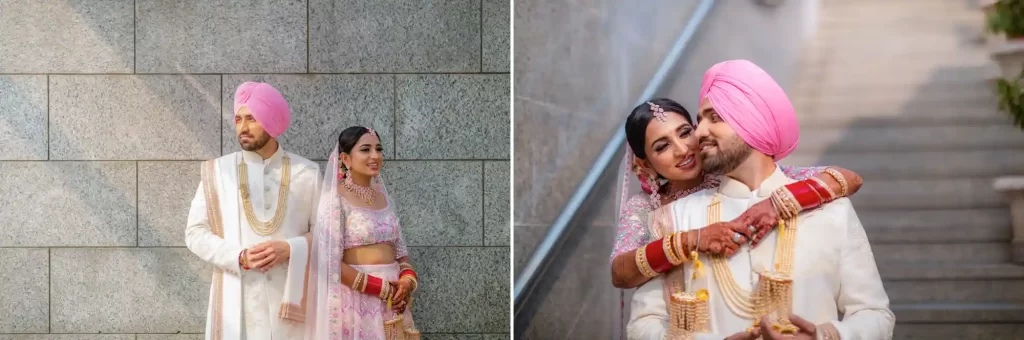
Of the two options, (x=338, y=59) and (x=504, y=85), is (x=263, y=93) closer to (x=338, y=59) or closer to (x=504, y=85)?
(x=338, y=59)

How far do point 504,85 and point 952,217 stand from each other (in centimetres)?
223

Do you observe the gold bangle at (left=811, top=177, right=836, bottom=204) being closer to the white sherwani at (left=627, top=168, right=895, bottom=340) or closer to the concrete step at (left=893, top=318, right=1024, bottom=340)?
the white sherwani at (left=627, top=168, right=895, bottom=340)

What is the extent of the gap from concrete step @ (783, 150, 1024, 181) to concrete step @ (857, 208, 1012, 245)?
0.10 m

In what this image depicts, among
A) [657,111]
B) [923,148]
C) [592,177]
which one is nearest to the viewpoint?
[657,111]

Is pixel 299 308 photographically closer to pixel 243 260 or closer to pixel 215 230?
pixel 243 260

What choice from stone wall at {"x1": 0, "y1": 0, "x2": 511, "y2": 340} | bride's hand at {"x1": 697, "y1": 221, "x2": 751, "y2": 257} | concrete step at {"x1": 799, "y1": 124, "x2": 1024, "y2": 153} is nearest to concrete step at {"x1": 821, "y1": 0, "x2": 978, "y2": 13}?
concrete step at {"x1": 799, "y1": 124, "x2": 1024, "y2": 153}

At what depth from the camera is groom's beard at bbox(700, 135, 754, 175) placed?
2.37 m

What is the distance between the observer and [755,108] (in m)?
2.36

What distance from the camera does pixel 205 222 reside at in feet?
12.3

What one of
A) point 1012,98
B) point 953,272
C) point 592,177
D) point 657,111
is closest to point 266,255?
point 592,177

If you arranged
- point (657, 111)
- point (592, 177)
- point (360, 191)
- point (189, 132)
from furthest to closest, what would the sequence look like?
point (189, 132)
point (360, 191)
point (592, 177)
point (657, 111)

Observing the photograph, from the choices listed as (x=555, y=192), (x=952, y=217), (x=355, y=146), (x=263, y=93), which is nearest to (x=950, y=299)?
(x=952, y=217)

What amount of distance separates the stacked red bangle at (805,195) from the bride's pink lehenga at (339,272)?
5.90 ft

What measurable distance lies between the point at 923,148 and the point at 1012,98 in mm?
266
